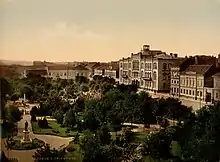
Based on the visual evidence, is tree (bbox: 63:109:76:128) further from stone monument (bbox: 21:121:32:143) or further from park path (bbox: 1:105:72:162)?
stone monument (bbox: 21:121:32:143)

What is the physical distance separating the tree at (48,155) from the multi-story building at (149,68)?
0.46m

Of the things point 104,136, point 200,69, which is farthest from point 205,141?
point 104,136

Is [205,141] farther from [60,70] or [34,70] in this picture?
[34,70]

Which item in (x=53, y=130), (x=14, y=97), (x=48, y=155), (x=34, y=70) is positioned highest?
(x=34, y=70)

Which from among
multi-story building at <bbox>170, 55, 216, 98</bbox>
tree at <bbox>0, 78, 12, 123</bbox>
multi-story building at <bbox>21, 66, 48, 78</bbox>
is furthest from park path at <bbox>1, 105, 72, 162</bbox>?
multi-story building at <bbox>170, 55, 216, 98</bbox>

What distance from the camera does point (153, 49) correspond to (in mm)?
2328

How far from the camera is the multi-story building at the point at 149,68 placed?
7.66 feet

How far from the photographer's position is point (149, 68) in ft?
7.75

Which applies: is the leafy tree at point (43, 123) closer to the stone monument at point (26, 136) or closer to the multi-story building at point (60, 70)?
the stone monument at point (26, 136)

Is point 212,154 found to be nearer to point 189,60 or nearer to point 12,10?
point 189,60

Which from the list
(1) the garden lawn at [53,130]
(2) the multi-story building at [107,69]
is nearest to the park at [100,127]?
(1) the garden lawn at [53,130]

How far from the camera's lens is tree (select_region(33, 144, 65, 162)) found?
2.30 m

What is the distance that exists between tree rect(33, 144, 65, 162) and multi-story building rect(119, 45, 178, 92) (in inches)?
18.0

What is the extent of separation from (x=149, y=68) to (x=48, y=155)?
593 mm
